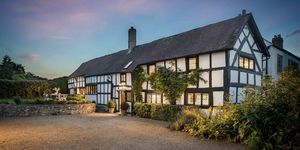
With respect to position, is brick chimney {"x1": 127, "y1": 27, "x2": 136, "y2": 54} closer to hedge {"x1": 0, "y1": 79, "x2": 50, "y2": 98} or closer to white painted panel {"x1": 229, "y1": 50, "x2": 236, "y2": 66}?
hedge {"x1": 0, "y1": 79, "x2": 50, "y2": 98}

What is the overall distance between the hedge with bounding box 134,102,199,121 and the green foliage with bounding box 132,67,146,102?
1.42 meters

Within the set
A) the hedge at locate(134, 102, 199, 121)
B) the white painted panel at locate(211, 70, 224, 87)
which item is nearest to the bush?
the hedge at locate(134, 102, 199, 121)

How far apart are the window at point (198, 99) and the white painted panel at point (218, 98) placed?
2.29 ft

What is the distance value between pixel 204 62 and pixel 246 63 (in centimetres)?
341

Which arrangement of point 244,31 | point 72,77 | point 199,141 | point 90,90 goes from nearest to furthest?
1. point 199,141
2. point 244,31
3. point 90,90
4. point 72,77

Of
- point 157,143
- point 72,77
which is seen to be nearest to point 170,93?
point 157,143

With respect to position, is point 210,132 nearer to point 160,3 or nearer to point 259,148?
point 259,148

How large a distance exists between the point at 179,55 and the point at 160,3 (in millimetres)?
4989

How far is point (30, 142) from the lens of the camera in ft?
31.2

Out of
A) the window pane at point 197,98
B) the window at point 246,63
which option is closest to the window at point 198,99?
the window pane at point 197,98

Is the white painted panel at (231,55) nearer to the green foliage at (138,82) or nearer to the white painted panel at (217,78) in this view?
the white painted panel at (217,78)

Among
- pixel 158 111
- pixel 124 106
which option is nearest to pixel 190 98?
pixel 158 111

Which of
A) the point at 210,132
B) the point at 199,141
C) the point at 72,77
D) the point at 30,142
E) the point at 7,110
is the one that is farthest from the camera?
the point at 72,77

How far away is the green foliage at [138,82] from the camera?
22278 millimetres
